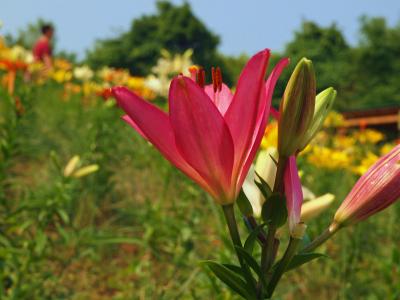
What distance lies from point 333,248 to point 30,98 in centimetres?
150

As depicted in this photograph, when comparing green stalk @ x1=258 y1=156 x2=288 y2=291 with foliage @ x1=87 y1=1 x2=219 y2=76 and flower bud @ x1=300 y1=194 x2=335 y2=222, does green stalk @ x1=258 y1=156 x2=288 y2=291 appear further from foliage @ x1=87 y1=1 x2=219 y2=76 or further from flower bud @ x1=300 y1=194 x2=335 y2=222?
foliage @ x1=87 y1=1 x2=219 y2=76

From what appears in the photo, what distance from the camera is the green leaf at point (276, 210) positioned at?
509 millimetres

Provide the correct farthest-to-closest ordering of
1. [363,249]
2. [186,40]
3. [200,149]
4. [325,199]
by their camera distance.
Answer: [186,40] < [363,249] < [325,199] < [200,149]

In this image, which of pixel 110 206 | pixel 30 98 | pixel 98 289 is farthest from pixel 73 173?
pixel 110 206

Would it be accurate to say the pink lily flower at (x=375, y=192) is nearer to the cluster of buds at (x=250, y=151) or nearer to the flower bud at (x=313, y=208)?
the cluster of buds at (x=250, y=151)

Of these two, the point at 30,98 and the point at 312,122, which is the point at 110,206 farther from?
the point at 312,122

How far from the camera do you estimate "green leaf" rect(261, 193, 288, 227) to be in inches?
20.1

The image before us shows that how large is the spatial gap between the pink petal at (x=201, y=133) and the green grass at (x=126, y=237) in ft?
1.97

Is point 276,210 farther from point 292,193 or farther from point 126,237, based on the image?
point 126,237

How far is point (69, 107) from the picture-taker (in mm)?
4383

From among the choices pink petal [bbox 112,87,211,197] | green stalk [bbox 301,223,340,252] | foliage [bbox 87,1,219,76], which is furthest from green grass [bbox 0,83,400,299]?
foliage [bbox 87,1,219,76]

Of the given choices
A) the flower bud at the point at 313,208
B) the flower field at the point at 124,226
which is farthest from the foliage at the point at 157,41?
the flower bud at the point at 313,208

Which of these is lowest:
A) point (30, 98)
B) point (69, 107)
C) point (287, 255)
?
point (287, 255)

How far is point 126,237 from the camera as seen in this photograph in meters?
2.31
